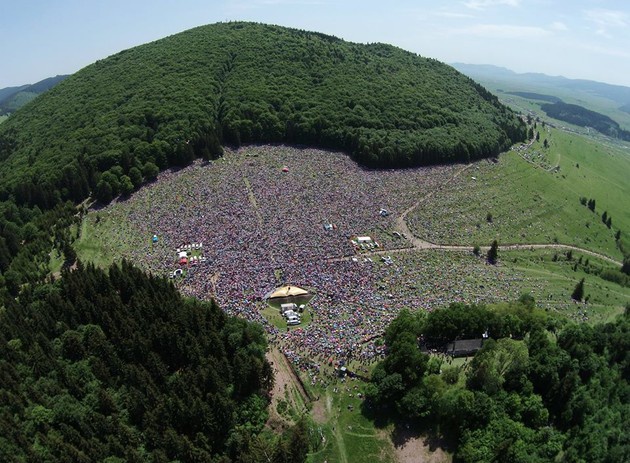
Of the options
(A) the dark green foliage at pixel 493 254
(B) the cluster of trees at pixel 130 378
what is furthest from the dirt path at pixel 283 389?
(A) the dark green foliage at pixel 493 254

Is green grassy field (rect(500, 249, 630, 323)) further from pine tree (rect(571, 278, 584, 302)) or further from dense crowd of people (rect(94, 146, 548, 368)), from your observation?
dense crowd of people (rect(94, 146, 548, 368))

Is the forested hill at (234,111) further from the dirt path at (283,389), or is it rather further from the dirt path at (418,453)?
the dirt path at (418,453)

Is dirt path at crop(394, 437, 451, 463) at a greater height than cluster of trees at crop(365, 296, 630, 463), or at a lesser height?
lesser

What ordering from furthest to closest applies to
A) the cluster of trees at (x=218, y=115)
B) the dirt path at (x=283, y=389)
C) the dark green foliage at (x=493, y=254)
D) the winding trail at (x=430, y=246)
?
the cluster of trees at (x=218, y=115)
the dark green foliage at (x=493, y=254)
the winding trail at (x=430, y=246)
the dirt path at (x=283, y=389)

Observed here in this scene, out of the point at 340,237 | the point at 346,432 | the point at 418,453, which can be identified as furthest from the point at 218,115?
the point at 418,453

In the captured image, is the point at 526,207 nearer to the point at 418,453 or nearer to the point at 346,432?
the point at 418,453

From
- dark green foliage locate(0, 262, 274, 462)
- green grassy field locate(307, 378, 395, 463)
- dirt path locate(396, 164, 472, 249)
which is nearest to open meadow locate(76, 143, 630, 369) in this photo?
dirt path locate(396, 164, 472, 249)
